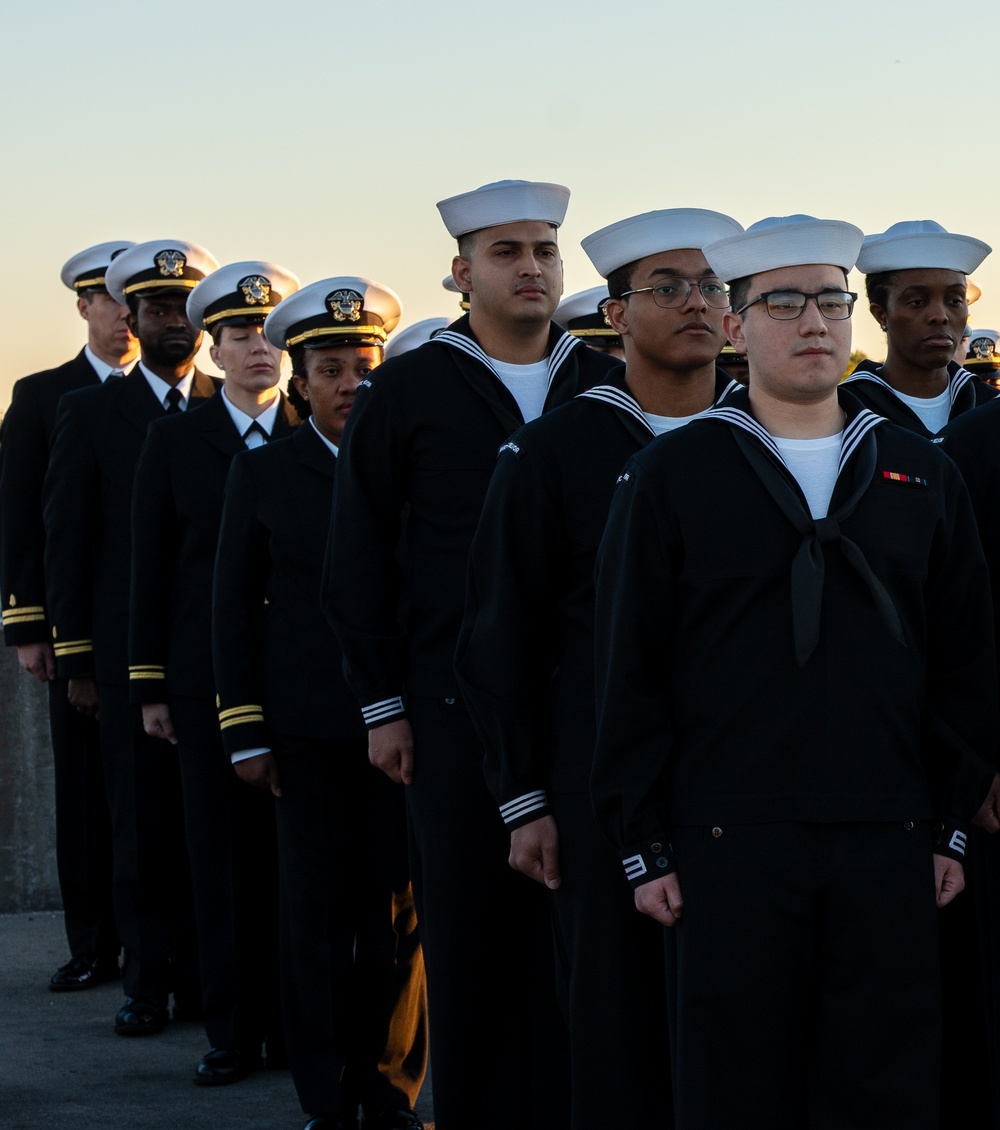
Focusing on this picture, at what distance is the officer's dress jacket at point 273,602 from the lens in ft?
18.1

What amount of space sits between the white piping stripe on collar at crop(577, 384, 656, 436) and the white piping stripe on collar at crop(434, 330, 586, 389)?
17.7 inches

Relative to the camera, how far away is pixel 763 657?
135 inches

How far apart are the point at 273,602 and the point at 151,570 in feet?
2.89

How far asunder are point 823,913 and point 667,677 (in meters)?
0.49

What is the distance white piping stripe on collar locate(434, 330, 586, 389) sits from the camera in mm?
4656

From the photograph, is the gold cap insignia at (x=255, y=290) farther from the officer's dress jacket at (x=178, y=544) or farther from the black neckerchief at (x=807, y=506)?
the black neckerchief at (x=807, y=506)

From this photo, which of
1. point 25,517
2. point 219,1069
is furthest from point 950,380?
point 25,517

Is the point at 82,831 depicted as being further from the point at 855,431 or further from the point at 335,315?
the point at 855,431

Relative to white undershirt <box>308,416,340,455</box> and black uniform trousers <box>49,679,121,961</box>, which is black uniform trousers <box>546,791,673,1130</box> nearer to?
white undershirt <box>308,416,340,455</box>

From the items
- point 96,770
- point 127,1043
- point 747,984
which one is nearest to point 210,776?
point 127,1043

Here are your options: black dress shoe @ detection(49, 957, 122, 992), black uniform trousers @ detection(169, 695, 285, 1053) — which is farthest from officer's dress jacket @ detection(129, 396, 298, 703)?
black dress shoe @ detection(49, 957, 122, 992)

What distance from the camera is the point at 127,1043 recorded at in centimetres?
646

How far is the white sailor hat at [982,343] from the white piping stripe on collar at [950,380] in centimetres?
309

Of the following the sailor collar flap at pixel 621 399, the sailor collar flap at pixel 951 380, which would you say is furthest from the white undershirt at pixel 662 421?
the sailor collar flap at pixel 951 380
